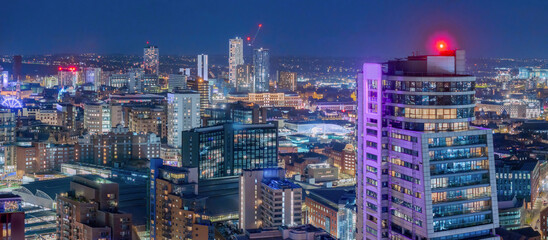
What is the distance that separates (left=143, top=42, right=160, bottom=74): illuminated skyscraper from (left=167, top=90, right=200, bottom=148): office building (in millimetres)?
41651

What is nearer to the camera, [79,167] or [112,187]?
[112,187]

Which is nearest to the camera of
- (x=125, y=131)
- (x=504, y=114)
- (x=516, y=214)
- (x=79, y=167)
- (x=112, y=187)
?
(x=112, y=187)

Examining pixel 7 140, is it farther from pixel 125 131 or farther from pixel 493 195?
pixel 493 195

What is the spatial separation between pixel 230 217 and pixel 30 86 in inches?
2170

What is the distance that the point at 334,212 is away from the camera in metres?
23.4

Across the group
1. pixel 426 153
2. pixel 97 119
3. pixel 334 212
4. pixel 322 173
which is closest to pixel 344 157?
pixel 322 173

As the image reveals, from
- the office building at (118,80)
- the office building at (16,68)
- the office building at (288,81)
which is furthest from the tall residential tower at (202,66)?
the office building at (16,68)

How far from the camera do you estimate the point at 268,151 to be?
98.7 ft

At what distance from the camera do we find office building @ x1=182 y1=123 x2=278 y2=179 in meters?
28.2

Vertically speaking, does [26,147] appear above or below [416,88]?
below

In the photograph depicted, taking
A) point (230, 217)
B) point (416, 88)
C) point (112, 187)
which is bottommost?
point (230, 217)

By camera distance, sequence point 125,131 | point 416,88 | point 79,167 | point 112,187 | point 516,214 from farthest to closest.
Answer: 1. point 125,131
2. point 79,167
3. point 516,214
4. point 112,187
5. point 416,88

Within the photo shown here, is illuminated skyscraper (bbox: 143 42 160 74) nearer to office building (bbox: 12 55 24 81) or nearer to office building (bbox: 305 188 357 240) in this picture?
office building (bbox: 12 55 24 81)

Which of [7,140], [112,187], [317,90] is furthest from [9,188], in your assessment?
[317,90]
